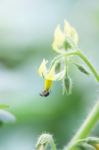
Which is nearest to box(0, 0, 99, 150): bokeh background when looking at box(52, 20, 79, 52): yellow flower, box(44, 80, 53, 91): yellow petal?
box(52, 20, 79, 52): yellow flower

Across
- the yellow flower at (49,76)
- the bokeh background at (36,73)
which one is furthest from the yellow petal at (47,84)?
the bokeh background at (36,73)

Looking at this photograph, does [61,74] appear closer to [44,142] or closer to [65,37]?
[65,37]

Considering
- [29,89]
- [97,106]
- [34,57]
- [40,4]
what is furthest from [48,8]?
[97,106]

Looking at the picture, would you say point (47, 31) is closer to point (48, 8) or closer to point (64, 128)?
point (48, 8)

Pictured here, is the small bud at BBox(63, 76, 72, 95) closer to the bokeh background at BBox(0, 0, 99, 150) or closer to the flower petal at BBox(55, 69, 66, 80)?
the flower petal at BBox(55, 69, 66, 80)

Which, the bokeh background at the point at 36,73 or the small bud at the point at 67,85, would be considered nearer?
the small bud at the point at 67,85

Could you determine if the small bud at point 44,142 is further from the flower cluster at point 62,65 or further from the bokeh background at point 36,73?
the bokeh background at point 36,73

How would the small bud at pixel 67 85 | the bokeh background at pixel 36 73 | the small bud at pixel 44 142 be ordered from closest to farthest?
the small bud at pixel 44 142 → the small bud at pixel 67 85 → the bokeh background at pixel 36 73

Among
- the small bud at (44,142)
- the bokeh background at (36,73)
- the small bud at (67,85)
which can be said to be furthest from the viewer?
the bokeh background at (36,73)

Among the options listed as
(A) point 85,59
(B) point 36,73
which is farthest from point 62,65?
(B) point 36,73
